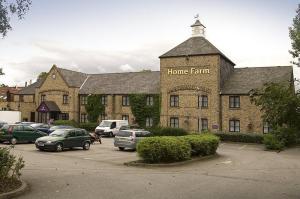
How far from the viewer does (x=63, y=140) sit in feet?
93.4

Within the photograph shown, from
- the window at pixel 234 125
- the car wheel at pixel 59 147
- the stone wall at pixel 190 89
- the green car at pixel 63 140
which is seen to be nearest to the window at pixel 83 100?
the stone wall at pixel 190 89

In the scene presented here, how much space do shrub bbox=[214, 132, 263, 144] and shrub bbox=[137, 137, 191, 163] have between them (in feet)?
65.9

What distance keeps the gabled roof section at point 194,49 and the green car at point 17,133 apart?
20457mm

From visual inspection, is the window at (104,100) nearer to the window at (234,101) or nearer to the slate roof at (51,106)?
the slate roof at (51,106)

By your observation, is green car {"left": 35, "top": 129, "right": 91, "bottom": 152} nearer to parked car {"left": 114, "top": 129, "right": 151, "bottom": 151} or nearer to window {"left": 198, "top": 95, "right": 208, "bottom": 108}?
parked car {"left": 114, "top": 129, "right": 151, "bottom": 151}

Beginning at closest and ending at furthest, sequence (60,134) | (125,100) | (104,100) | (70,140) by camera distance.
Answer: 1. (60,134)
2. (70,140)
3. (125,100)
4. (104,100)

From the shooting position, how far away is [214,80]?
45.7 metres

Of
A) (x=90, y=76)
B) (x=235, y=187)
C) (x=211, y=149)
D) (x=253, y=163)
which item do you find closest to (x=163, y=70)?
(x=90, y=76)

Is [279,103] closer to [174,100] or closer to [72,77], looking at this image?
[174,100]

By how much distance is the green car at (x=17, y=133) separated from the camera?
3153cm

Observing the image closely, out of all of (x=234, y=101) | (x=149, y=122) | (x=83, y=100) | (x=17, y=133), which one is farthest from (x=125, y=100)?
(x=17, y=133)

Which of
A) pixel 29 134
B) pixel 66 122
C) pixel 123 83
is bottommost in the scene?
pixel 29 134

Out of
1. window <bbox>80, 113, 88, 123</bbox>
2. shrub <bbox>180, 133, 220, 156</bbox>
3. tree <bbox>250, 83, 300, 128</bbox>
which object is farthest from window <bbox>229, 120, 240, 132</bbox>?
tree <bbox>250, 83, 300, 128</bbox>

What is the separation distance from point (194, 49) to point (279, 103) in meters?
34.9
